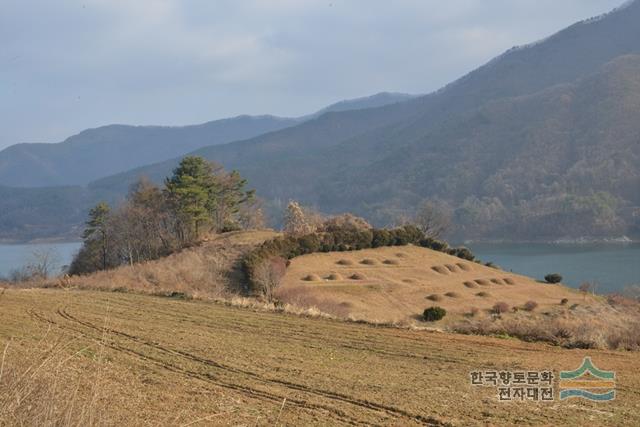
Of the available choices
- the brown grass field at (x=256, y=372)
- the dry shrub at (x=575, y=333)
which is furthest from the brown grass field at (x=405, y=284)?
the brown grass field at (x=256, y=372)

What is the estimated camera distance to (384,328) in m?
19.7

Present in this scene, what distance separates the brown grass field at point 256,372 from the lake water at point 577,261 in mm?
50419

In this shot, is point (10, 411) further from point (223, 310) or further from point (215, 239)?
point (215, 239)

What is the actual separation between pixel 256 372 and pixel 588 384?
20.9ft

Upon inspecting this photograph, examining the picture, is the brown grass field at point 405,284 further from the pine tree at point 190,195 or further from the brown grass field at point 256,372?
the brown grass field at point 256,372

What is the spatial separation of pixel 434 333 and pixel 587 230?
121m

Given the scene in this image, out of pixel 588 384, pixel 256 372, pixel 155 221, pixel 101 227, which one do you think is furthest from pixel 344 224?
pixel 588 384

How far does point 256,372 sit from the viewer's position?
11.2m

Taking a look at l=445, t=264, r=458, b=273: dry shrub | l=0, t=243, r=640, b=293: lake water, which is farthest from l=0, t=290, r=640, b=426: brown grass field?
l=0, t=243, r=640, b=293: lake water

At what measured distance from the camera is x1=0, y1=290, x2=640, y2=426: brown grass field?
21.2 ft

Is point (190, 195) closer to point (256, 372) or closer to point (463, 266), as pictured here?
point (463, 266)

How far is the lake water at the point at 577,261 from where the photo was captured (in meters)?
65.6

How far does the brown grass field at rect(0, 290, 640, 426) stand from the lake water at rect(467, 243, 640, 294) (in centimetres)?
5042

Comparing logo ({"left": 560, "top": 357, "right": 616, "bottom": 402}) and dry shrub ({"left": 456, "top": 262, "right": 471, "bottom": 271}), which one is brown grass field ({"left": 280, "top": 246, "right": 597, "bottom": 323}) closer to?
dry shrub ({"left": 456, "top": 262, "right": 471, "bottom": 271})
